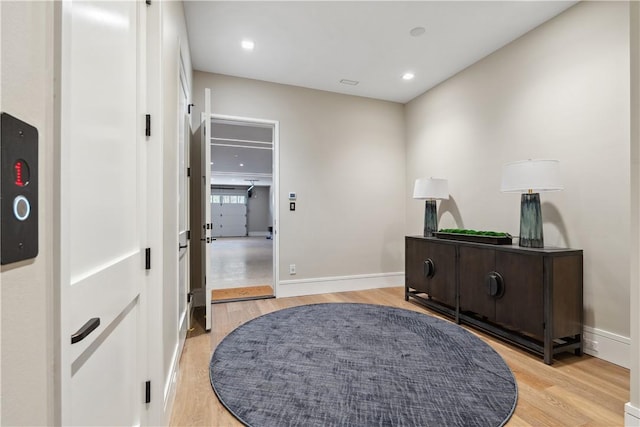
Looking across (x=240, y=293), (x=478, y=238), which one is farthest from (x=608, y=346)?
(x=240, y=293)

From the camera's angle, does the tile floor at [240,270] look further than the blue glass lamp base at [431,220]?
Yes

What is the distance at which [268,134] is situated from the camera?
5508 mm

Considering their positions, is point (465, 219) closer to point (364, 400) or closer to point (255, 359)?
point (364, 400)

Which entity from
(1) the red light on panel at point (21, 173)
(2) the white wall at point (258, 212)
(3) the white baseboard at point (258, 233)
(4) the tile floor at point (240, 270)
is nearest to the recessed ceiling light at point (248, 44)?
(1) the red light on panel at point (21, 173)

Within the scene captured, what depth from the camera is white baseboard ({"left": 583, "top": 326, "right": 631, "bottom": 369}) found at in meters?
2.14

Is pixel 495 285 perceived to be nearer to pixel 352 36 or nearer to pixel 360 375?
pixel 360 375

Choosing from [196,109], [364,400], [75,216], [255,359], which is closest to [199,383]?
[255,359]

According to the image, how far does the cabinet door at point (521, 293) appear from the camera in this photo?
2.25 m

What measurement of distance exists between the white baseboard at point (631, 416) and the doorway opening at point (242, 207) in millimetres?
3153

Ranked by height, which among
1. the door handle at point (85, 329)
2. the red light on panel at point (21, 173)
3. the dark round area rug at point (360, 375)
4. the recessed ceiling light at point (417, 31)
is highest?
the recessed ceiling light at point (417, 31)

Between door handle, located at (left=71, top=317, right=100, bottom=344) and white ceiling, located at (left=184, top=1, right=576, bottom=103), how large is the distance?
2.63 m

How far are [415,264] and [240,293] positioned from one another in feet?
7.65

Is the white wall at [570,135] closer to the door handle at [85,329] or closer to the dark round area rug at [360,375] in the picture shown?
the dark round area rug at [360,375]

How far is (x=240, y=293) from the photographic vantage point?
4.02 meters
